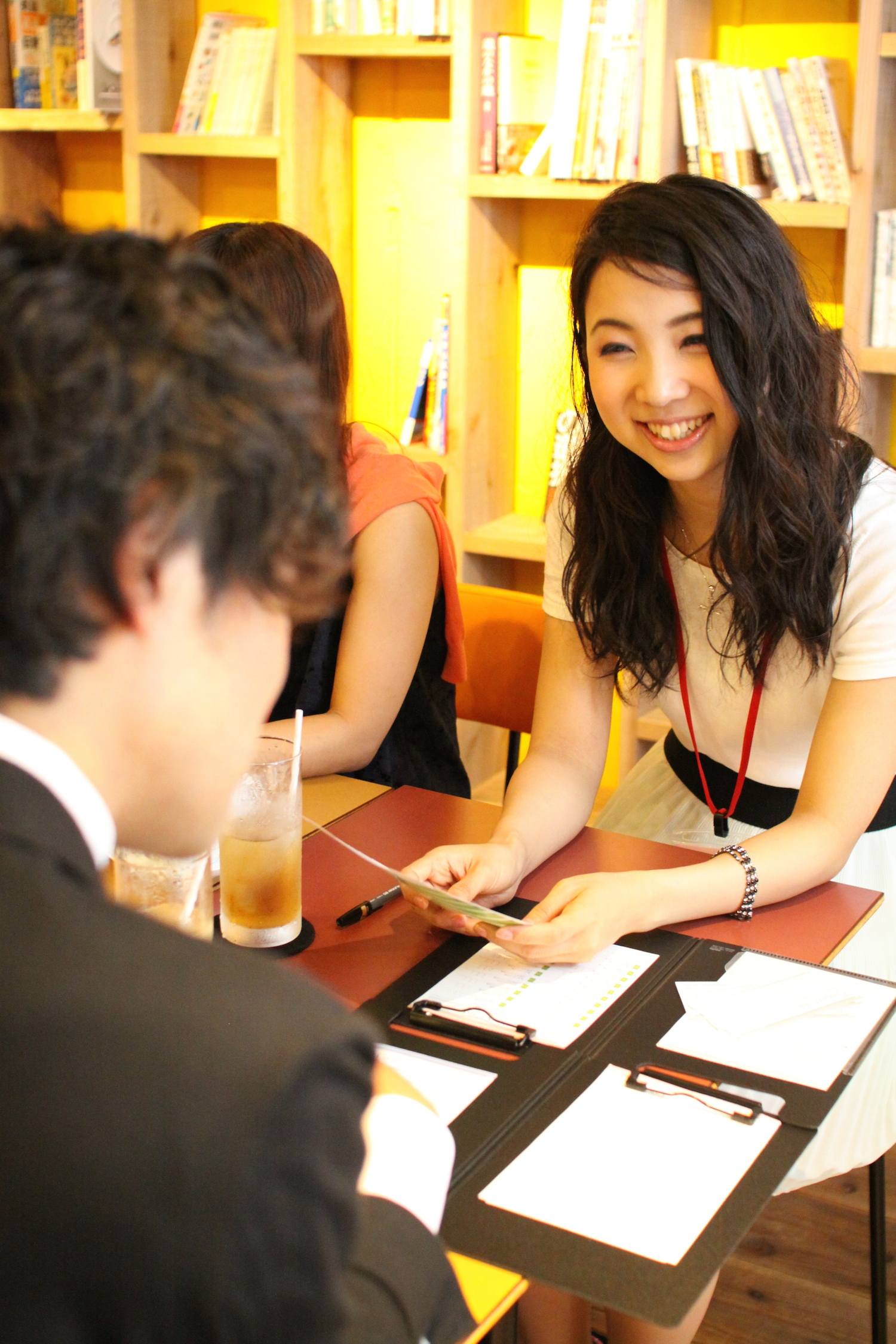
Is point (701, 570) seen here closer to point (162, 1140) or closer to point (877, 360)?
point (877, 360)

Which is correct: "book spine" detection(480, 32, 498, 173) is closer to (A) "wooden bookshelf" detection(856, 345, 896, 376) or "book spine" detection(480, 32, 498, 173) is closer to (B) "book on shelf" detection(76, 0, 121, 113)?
(A) "wooden bookshelf" detection(856, 345, 896, 376)

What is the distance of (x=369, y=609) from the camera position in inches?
76.3

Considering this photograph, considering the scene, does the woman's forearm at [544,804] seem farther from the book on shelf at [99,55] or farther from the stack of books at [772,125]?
the book on shelf at [99,55]

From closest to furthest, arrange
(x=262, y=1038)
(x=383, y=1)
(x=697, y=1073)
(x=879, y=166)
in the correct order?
(x=262, y=1038), (x=697, y=1073), (x=879, y=166), (x=383, y=1)

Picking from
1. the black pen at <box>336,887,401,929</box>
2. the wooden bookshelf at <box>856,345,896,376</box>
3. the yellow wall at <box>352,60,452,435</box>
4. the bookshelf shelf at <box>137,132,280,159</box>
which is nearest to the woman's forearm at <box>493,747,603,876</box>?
the black pen at <box>336,887,401,929</box>

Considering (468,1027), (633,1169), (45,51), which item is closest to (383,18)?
(45,51)

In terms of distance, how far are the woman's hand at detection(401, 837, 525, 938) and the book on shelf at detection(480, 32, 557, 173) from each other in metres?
2.16

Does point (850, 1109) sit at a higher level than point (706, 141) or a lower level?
lower

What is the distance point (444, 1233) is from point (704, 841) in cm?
105

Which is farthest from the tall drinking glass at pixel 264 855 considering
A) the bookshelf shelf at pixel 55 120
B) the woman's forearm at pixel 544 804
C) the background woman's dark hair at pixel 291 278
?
the bookshelf shelf at pixel 55 120

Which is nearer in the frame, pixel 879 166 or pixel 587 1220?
pixel 587 1220

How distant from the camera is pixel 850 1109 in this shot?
3.59 feet

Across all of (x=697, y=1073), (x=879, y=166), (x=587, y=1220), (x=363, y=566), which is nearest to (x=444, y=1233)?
(x=587, y=1220)

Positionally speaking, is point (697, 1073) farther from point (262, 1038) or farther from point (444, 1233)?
point (262, 1038)
